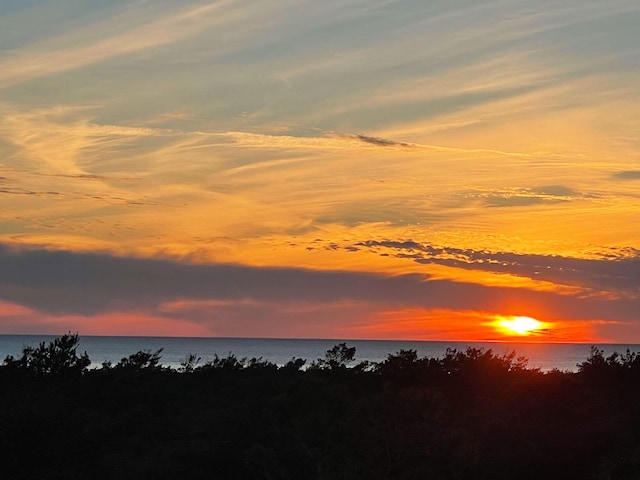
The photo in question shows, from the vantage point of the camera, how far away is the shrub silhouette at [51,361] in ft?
153

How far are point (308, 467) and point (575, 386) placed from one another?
54.3 ft

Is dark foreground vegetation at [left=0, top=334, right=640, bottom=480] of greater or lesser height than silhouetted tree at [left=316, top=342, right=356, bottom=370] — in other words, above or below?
below

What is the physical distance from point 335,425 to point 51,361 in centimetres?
2178

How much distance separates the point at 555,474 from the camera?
1272 inches

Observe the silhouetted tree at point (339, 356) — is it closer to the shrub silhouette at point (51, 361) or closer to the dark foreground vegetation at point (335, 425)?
the dark foreground vegetation at point (335, 425)

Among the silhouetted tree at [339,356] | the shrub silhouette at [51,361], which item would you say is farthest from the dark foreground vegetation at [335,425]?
the silhouetted tree at [339,356]

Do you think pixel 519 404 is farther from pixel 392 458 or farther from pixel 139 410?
pixel 139 410

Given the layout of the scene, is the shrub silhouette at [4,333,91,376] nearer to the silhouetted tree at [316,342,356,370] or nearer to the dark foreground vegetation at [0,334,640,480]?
the dark foreground vegetation at [0,334,640,480]

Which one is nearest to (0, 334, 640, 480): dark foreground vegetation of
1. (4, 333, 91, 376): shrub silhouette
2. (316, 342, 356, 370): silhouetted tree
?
(4, 333, 91, 376): shrub silhouette

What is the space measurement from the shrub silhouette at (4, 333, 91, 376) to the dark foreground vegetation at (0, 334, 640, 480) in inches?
6.2

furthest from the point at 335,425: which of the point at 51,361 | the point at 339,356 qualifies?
the point at 51,361

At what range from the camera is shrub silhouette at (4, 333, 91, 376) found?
1834 inches

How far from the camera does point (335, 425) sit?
31.5 metres

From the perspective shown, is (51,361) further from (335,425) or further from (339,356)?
(335,425)
